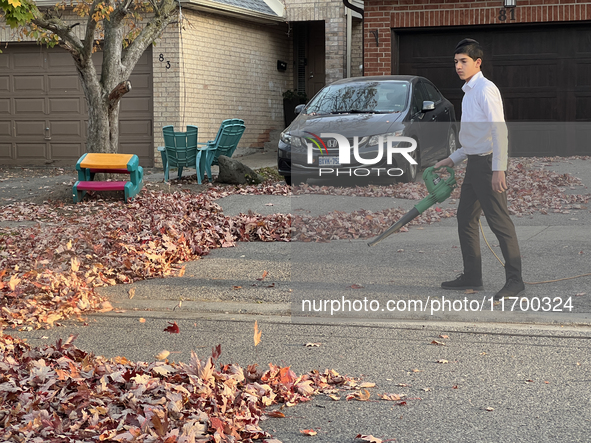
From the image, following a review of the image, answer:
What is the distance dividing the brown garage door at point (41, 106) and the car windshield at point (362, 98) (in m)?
7.38

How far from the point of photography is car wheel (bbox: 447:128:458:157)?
6.43 metres

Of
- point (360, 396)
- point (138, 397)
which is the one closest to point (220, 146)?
point (360, 396)

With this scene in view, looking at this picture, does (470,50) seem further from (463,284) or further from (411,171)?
(463,284)

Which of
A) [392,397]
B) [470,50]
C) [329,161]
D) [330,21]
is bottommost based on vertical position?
[392,397]

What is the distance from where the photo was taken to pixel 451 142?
690cm

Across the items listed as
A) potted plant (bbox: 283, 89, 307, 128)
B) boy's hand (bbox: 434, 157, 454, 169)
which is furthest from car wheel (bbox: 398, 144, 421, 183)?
potted plant (bbox: 283, 89, 307, 128)

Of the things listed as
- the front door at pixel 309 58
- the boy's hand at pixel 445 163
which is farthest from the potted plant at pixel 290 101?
the boy's hand at pixel 445 163

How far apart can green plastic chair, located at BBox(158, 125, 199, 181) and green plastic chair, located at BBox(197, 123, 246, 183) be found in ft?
0.68

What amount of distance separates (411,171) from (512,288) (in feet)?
3.96

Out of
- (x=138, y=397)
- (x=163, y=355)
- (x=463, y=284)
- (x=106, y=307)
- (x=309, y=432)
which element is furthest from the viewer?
(x=106, y=307)

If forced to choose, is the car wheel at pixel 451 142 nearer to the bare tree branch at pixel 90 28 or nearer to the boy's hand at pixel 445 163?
the boy's hand at pixel 445 163

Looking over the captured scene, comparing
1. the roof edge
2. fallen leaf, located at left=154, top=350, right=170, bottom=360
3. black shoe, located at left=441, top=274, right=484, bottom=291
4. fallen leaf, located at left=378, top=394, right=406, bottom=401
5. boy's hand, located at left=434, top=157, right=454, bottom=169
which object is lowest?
fallen leaf, located at left=378, top=394, right=406, bottom=401

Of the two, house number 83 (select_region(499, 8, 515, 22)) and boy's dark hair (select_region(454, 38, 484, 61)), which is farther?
house number 83 (select_region(499, 8, 515, 22))

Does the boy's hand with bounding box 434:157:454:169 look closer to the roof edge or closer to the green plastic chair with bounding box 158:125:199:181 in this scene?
the green plastic chair with bounding box 158:125:199:181
